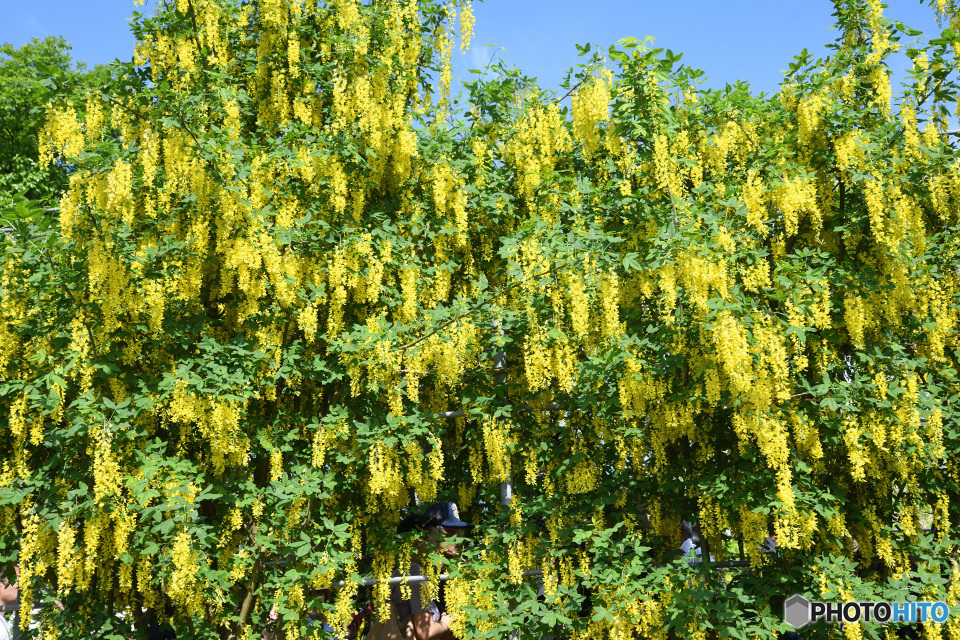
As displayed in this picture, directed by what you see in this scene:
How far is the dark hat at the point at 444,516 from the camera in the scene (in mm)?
6074

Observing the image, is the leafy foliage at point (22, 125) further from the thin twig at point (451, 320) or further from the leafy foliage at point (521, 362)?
the thin twig at point (451, 320)

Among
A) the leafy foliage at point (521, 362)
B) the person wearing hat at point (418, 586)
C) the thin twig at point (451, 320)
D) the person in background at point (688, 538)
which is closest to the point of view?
the leafy foliage at point (521, 362)

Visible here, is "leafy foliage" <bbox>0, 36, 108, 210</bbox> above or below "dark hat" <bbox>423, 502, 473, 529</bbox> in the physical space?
above

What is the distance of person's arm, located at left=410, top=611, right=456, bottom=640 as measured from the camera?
607 cm

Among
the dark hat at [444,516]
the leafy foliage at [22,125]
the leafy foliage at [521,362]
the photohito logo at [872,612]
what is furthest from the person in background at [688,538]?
the leafy foliage at [22,125]

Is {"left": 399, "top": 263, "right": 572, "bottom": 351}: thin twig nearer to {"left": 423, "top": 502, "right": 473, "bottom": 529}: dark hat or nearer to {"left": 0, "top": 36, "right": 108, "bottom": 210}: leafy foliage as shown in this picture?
{"left": 423, "top": 502, "right": 473, "bottom": 529}: dark hat

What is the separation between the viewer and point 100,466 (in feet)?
16.2

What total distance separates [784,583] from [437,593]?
9.20 ft

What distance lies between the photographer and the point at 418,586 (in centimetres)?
607

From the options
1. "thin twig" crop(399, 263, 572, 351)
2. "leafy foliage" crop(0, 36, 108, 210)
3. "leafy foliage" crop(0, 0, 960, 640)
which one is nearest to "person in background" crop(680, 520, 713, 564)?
"leafy foliage" crop(0, 0, 960, 640)

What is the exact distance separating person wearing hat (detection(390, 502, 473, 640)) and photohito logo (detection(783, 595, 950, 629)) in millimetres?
2702

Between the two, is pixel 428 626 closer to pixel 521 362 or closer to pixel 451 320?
pixel 521 362

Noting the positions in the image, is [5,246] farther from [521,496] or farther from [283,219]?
[521,496]

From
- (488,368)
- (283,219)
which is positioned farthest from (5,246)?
(488,368)
